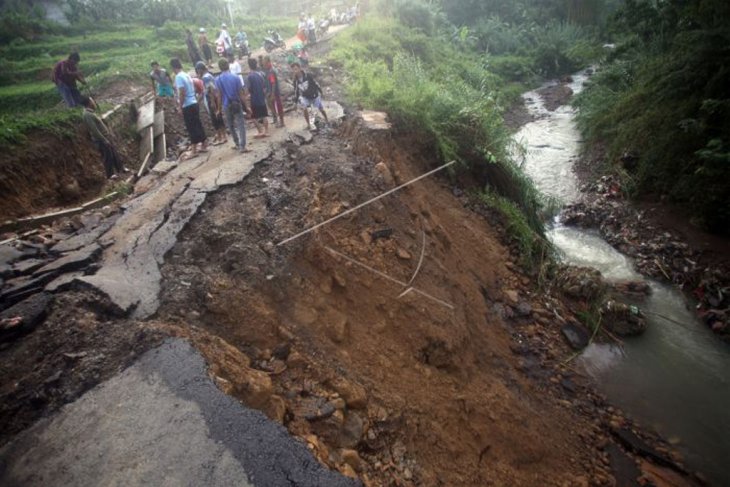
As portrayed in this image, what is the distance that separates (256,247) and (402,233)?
2.07m

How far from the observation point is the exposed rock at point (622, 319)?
6348 mm

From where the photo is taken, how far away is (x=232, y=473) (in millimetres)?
2238

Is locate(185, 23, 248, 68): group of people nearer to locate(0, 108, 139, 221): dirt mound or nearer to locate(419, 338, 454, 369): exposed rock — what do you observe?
locate(0, 108, 139, 221): dirt mound

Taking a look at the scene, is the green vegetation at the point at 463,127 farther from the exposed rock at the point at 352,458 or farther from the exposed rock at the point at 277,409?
the exposed rock at the point at 277,409

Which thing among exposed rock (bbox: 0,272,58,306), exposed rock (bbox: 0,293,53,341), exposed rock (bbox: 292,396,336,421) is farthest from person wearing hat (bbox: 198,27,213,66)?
exposed rock (bbox: 292,396,336,421)

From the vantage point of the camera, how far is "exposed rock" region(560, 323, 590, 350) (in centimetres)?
589

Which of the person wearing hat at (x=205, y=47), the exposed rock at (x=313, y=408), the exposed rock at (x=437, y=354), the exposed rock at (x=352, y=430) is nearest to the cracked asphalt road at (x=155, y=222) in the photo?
→ the exposed rock at (x=313, y=408)

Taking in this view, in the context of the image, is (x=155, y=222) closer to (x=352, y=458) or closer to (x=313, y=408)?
(x=313, y=408)

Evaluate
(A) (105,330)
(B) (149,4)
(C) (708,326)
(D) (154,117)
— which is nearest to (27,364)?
(A) (105,330)

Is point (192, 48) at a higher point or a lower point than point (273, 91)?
higher

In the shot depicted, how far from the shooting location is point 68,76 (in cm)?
821

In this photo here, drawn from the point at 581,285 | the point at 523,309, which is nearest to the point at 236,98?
the point at 523,309

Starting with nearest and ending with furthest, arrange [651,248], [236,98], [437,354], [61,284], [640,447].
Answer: [61,284], [437,354], [640,447], [236,98], [651,248]

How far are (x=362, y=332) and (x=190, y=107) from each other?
5460 millimetres
